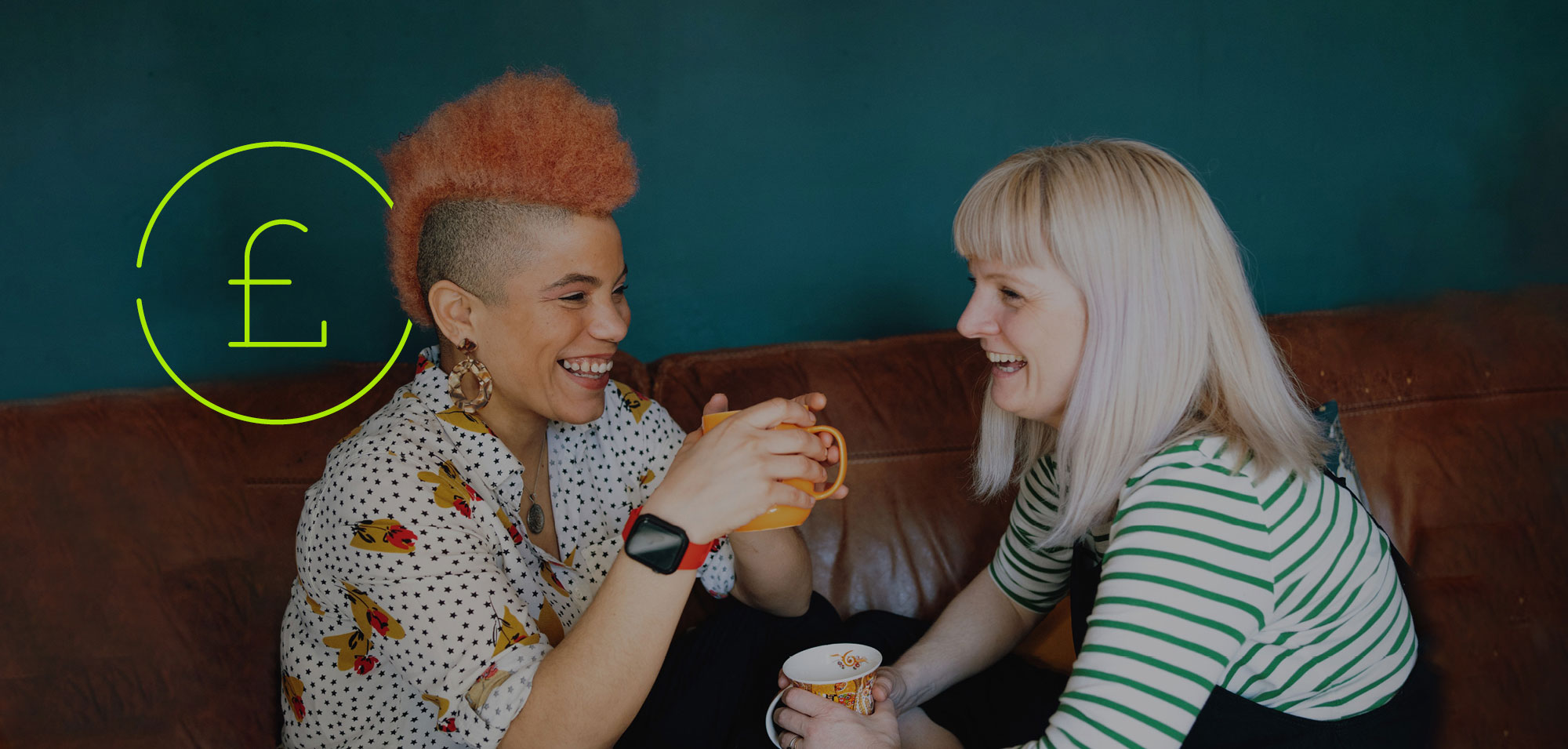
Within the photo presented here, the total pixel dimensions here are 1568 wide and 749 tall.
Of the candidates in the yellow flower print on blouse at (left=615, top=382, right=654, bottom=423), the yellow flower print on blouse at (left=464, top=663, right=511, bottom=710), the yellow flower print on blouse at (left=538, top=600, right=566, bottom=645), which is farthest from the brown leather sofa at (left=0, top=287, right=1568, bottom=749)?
the yellow flower print on blouse at (left=464, top=663, right=511, bottom=710)

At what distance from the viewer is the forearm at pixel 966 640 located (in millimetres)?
1454

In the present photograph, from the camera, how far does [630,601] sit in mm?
1134

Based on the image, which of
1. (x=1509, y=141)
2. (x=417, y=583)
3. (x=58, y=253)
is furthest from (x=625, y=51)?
(x=1509, y=141)

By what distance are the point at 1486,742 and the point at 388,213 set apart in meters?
1.96

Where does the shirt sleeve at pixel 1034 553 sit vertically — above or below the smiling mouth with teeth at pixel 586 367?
below

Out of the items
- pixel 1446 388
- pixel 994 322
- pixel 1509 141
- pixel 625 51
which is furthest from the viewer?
pixel 1509 141

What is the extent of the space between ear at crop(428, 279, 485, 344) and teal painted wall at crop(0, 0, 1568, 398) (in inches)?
28.7

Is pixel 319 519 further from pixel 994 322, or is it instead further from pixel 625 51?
pixel 625 51

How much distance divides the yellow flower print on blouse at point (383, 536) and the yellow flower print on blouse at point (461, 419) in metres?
0.23

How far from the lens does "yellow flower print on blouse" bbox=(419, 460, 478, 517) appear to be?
4.20 ft

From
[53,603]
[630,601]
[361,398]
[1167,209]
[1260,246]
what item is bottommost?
[53,603]

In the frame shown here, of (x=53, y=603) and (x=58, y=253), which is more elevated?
(x=58, y=253)

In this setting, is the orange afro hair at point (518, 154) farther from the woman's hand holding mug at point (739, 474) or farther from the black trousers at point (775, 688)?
the black trousers at point (775, 688)

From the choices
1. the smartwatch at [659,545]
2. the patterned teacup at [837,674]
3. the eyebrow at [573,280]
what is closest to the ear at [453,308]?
the eyebrow at [573,280]
